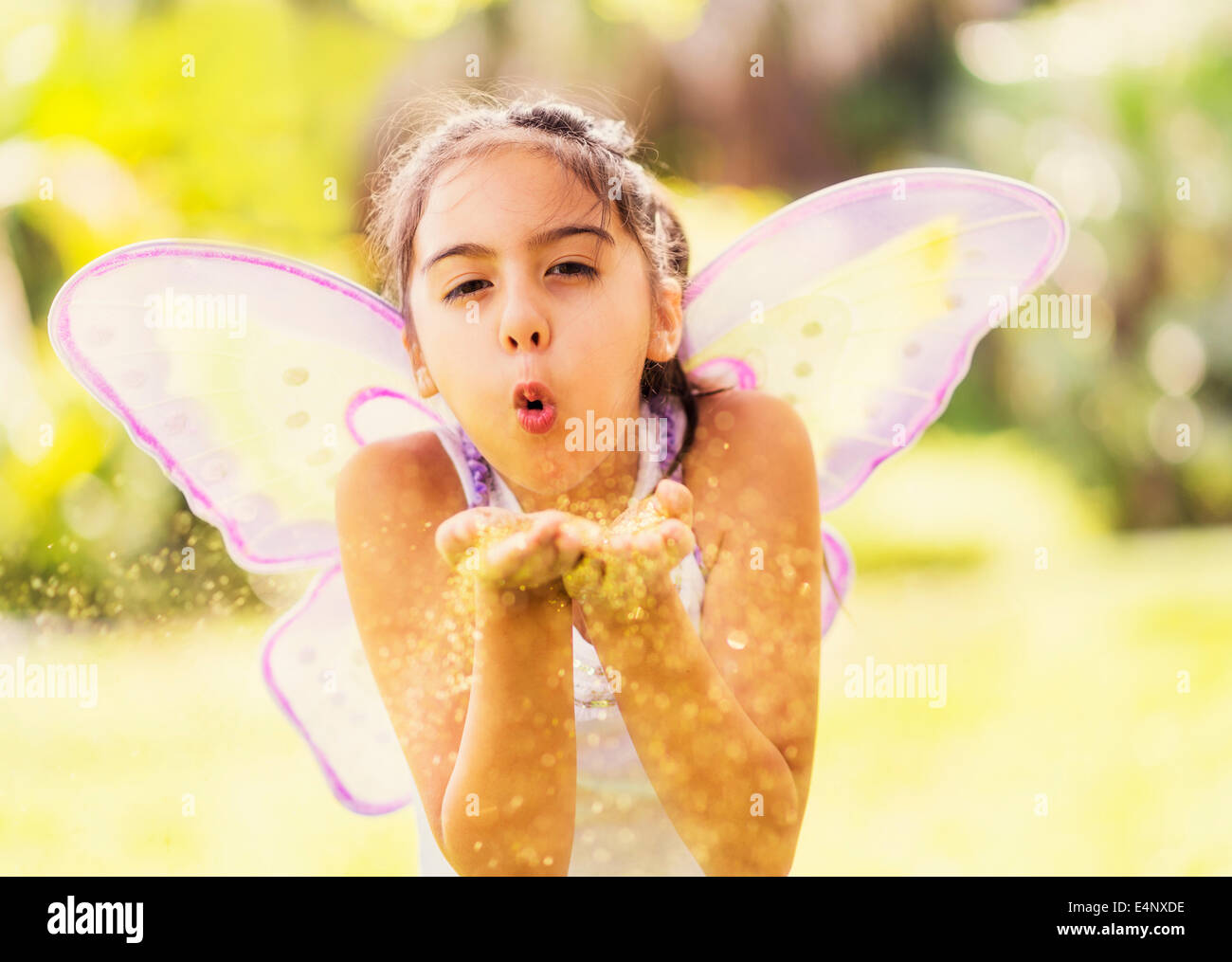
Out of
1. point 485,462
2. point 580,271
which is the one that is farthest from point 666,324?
point 485,462

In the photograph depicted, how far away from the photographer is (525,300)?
1.01 m

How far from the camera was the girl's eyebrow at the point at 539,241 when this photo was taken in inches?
40.0

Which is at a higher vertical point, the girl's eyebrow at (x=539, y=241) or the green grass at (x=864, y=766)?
the girl's eyebrow at (x=539, y=241)

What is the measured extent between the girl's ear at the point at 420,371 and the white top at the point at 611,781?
0.19 feet

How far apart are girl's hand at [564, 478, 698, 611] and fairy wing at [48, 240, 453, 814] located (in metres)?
0.38

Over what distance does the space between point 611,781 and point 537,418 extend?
15.8 inches

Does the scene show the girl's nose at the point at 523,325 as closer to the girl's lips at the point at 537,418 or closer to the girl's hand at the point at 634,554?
the girl's lips at the point at 537,418

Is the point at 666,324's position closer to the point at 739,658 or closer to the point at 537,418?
the point at 537,418

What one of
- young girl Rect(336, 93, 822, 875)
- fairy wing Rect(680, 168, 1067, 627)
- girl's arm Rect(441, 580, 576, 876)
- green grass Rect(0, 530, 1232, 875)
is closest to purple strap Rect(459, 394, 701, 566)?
young girl Rect(336, 93, 822, 875)

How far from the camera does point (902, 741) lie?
A: 2252mm

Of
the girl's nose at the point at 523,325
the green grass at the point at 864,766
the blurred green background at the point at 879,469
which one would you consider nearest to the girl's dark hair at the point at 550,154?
the girl's nose at the point at 523,325

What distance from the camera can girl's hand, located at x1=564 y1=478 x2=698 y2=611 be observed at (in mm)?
822

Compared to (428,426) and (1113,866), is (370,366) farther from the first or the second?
(1113,866)
